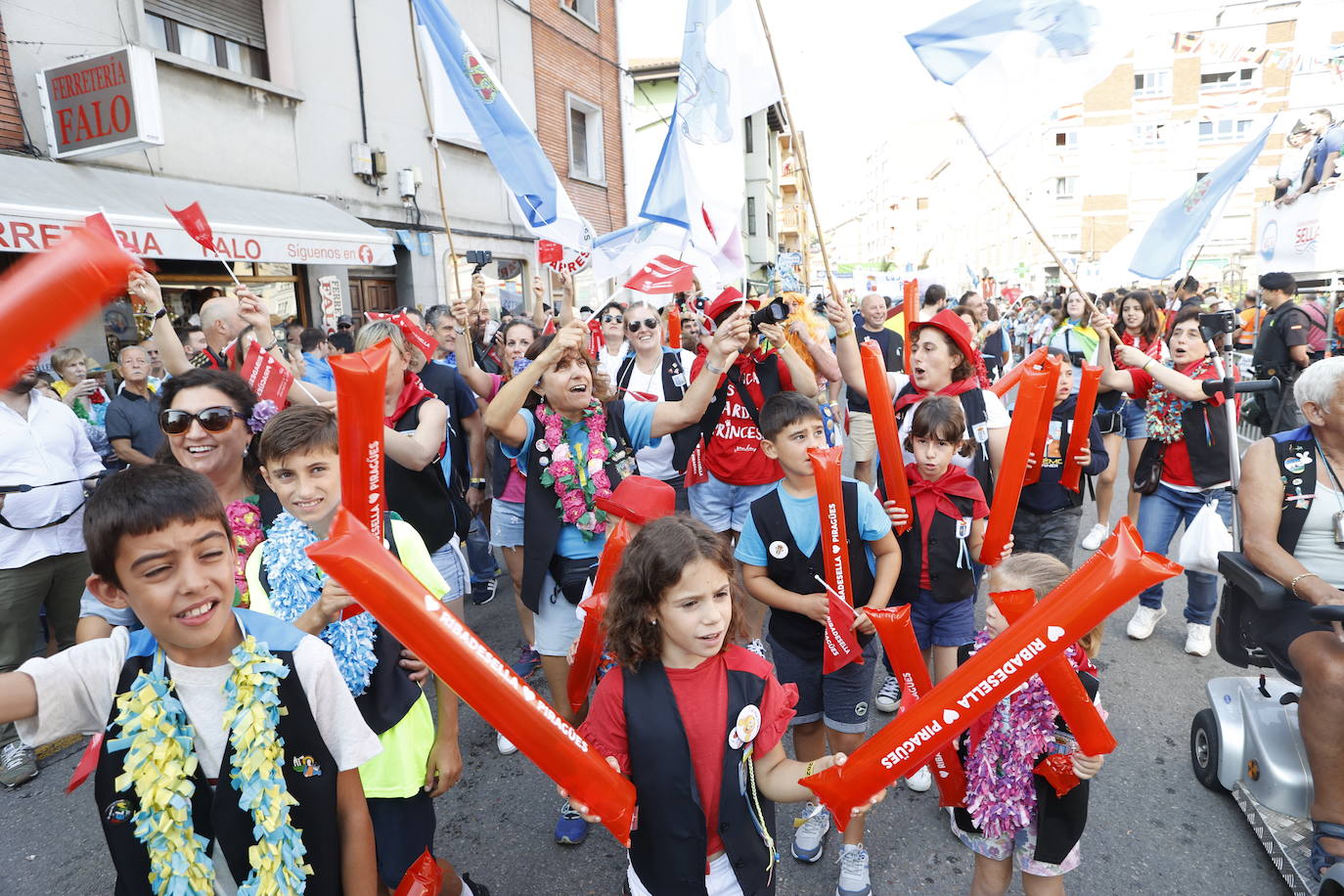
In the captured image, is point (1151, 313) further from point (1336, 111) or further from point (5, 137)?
point (1336, 111)

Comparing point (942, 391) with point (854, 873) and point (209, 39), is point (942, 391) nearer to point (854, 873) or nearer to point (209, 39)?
point (854, 873)

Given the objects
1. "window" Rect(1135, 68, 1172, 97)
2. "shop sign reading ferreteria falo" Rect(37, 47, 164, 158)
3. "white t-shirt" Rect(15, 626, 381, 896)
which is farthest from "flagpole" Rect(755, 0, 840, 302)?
"window" Rect(1135, 68, 1172, 97)

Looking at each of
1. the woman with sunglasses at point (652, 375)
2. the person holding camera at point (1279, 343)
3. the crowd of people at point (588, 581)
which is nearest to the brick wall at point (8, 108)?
the crowd of people at point (588, 581)

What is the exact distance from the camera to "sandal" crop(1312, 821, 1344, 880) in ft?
7.98

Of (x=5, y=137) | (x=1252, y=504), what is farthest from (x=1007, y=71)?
(x=5, y=137)

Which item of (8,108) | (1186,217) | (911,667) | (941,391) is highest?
(8,108)

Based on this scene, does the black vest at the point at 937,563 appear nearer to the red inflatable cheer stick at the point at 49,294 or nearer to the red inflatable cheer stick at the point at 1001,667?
the red inflatable cheer stick at the point at 1001,667

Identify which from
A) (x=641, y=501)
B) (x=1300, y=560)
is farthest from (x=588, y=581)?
(x=1300, y=560)

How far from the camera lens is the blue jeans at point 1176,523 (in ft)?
14.6

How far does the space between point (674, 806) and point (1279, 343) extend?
8.17 metres

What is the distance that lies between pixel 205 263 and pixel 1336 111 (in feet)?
68.5

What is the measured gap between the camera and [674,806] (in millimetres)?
1889

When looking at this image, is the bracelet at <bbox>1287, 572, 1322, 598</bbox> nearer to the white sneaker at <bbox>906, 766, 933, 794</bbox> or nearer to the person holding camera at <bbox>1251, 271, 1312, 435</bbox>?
the white sneaker at <bbox>906, 766, 933, 794</bbox>

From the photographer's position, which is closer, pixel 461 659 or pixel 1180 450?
pixel 461 659
